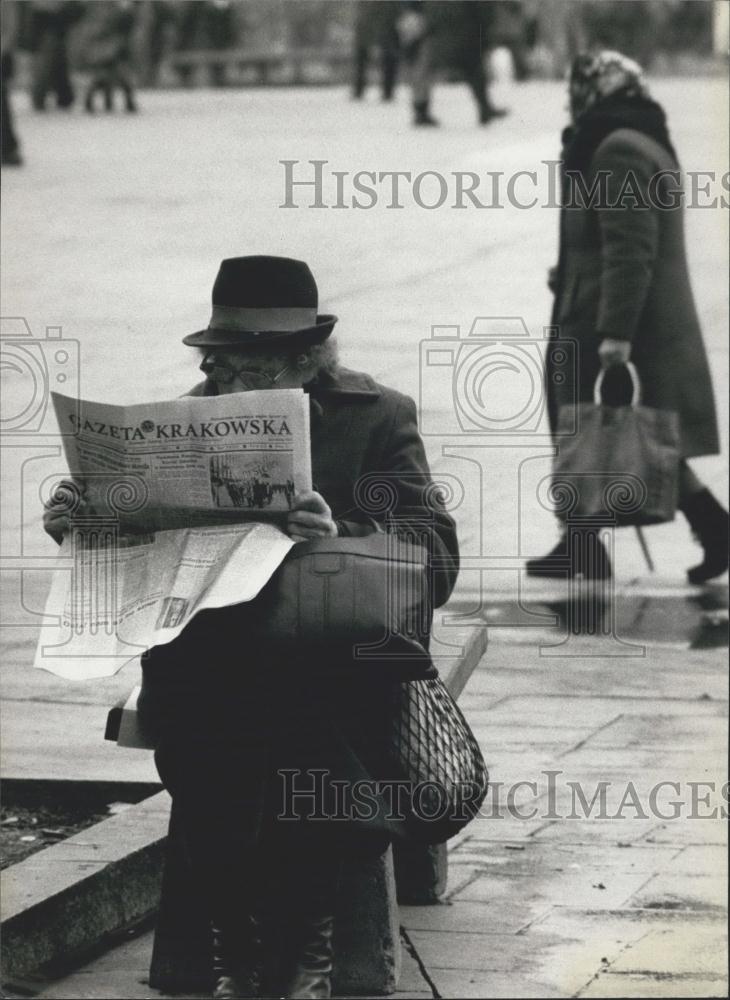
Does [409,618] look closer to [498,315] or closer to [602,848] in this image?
[602,848]

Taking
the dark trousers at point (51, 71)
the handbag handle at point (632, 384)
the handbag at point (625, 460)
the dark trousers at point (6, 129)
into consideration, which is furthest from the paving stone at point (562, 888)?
the dark trousers at point (51, 71)

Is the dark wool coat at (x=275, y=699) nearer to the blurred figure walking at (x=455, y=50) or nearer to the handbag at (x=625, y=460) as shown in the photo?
the handbag at (x=625, y=460)

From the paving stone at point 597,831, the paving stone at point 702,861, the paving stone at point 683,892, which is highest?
the paving stone at point 683,892

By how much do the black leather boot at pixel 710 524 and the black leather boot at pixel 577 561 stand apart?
334mm

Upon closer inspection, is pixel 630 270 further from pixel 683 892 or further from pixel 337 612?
pixel 337 612

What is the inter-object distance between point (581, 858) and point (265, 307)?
169 cm

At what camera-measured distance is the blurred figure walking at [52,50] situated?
2559 centimetres

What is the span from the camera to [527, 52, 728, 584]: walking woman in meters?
7.06

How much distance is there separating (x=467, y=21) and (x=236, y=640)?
1988 centimetres

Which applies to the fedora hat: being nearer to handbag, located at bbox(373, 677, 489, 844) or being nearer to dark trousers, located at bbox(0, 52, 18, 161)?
handbag, located at bbox(373, 677, 489, 844)

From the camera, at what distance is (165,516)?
11.6 ft

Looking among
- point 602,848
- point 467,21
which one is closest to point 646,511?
point 602,848

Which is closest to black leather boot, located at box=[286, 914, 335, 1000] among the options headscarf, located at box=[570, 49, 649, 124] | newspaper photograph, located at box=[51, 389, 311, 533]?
newspaper photograph, located at box=[51, 389, 311, 533]

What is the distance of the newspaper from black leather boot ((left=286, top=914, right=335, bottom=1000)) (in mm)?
646
